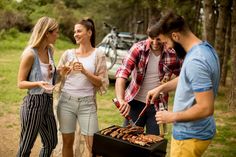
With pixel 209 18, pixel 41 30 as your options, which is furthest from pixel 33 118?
pixel 209 18

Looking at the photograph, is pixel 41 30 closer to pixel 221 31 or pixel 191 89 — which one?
pixel 191 89

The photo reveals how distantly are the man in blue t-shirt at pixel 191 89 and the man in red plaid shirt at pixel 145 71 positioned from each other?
0.88 m

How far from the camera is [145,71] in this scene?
3.74 meters

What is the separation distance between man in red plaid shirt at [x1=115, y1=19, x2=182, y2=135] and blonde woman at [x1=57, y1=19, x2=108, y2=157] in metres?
0.38

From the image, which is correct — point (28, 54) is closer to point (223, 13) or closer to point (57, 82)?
point (57, 82)

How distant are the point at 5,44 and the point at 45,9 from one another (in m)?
11.7

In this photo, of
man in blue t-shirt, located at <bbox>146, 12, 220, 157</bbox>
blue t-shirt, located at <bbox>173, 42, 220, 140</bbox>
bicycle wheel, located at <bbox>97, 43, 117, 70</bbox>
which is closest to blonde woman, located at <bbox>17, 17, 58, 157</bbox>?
man in blue t-shirt, located at <bbox>146, 12, 220, 157</bbox>

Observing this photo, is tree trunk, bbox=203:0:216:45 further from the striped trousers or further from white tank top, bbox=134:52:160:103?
the striped trousers

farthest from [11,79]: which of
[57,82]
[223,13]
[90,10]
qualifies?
[90,10]

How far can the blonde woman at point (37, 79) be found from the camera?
11.9 feet

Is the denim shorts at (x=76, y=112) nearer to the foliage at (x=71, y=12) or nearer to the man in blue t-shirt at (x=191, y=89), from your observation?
the man in blue t-shirt at (x=191, y=89)

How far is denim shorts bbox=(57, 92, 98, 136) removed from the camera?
402cm

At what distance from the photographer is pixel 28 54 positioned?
3.61 m

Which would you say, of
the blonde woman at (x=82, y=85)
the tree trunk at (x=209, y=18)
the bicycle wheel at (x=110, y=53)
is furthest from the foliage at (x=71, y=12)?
the blonde woman at (x=82, y=85)
